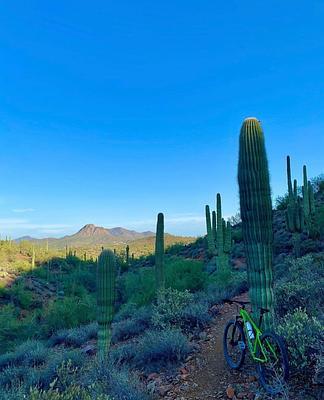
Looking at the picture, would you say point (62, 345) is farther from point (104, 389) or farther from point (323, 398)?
point (323, 398)

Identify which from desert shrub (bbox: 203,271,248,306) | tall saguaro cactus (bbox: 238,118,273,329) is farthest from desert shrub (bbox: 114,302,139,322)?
tall saguaro cactus (bbox: 238,118,273,329)

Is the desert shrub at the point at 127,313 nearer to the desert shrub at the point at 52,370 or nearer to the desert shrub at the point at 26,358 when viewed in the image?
the desert shrub at the point at 26,358

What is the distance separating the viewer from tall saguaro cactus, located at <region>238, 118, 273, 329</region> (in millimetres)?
6078

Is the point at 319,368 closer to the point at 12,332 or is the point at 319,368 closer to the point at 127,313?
the point at 127,313

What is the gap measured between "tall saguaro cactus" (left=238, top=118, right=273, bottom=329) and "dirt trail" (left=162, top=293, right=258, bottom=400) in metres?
0.89

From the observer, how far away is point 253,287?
614 cm

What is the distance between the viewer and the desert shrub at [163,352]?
261 inches

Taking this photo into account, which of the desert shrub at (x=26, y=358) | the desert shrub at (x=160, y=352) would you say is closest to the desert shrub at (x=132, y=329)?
the desert shrub at (x=26, y=358)

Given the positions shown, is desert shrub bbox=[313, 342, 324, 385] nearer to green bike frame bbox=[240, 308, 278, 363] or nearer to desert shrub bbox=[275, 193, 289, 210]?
green bike frame bbox=[240, 308, 278, 363]

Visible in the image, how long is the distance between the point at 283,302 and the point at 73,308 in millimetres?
11866

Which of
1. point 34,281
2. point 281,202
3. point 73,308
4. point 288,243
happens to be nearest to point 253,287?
point 73,308

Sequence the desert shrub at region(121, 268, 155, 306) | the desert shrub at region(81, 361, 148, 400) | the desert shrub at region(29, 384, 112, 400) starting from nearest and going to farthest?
1. the desert shrub at region(29, 384, 112, 400)
2. the desert shrub at region(81, 361, 148, 400)
3. the desert shrub at region(121, 268, 155, 306)

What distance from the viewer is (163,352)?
265 inches

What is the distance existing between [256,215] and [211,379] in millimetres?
2709
